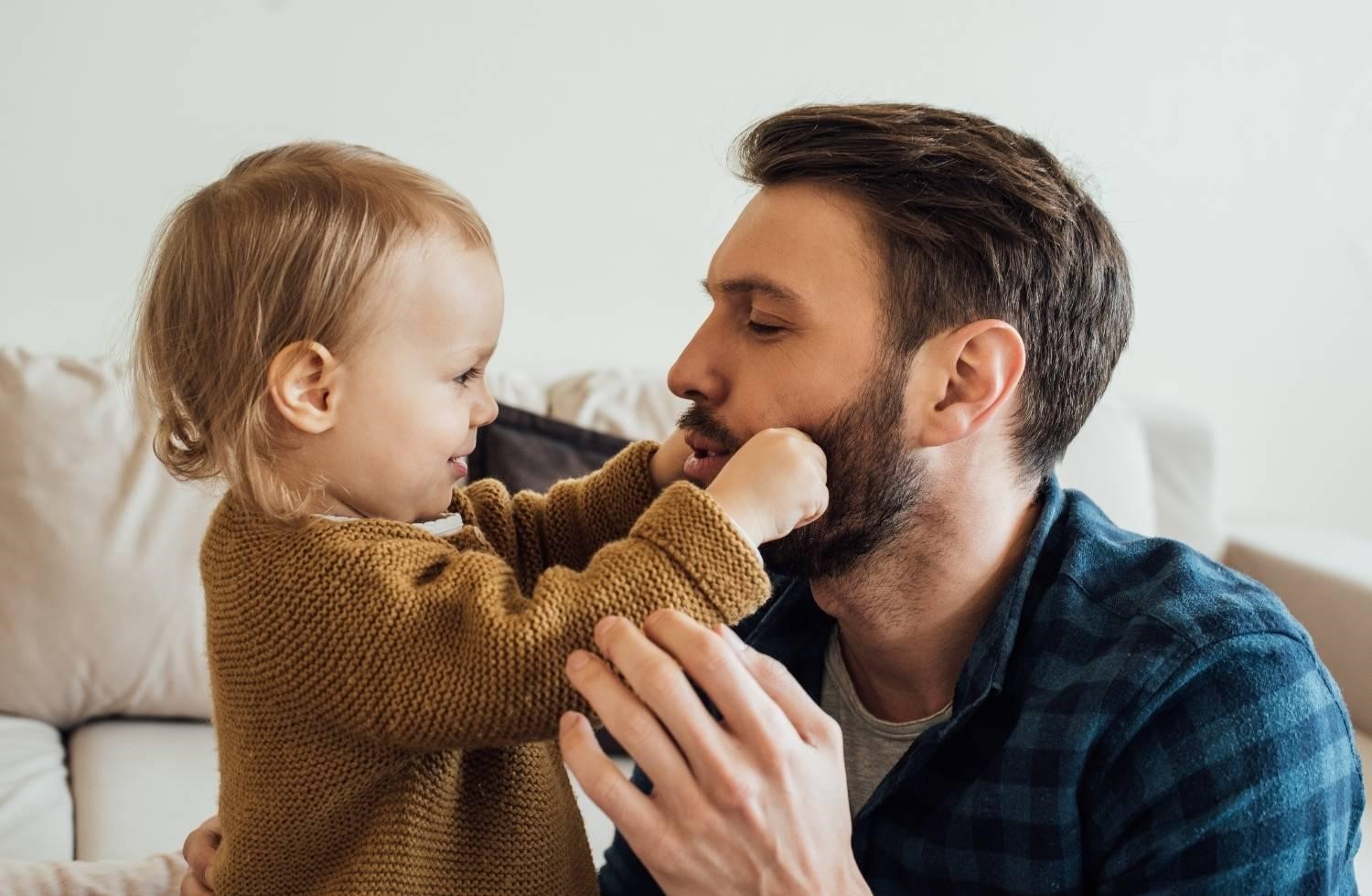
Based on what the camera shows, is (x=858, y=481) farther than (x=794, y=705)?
Yes

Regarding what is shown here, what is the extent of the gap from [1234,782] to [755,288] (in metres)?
0.62

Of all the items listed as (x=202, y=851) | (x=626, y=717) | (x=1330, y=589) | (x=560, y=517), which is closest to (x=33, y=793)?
(x=202, y=851)

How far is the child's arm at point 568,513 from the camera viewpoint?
49.3 inches

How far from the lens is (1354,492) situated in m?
3.16

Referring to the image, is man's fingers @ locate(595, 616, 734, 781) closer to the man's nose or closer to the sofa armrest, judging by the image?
the man's nose

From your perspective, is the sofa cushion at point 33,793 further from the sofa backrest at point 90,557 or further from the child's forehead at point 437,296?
the child's forehead at point 437,296

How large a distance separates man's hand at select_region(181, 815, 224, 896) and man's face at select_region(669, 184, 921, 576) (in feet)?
1.96

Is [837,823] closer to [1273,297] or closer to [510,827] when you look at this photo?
[510,827]

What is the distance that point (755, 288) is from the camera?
1277mm

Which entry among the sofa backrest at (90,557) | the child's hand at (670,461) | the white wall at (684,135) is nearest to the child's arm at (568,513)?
the child's hand at (670,461)

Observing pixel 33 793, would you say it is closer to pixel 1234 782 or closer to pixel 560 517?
pixel 560 517

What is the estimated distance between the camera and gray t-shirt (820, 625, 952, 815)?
133cm

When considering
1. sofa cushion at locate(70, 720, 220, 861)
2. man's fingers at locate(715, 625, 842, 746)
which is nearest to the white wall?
sofa cushion at locate(70, 720, 220, 861)

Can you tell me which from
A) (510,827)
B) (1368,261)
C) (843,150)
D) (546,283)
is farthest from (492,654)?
(1368,261)
